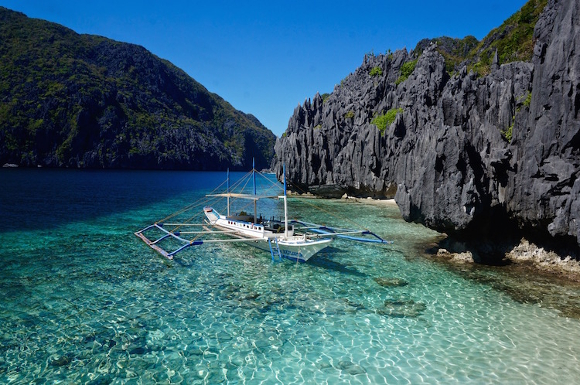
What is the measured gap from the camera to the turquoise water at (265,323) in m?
11.7

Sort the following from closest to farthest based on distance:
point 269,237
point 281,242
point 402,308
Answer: point 402,308 < point 281,242 < point 269,237

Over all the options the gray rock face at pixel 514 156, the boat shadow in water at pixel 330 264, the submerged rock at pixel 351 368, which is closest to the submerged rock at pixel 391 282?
the boat shadow in water at pixel 330 264

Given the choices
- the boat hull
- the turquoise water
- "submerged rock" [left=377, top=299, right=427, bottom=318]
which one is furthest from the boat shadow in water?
"submerged rock" [left=377, top=299, right=427, bottom=318]

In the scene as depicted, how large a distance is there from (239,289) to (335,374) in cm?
904

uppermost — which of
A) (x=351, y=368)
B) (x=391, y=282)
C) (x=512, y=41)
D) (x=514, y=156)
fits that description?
(x=512, y=41)

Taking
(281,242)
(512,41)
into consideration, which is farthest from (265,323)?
(512,41)

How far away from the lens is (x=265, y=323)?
1526cm

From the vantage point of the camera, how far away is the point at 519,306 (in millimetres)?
16703

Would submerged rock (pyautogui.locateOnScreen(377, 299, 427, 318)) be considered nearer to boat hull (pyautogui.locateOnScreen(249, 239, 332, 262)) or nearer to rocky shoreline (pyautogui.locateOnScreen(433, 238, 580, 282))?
boat hull (pyautogui.locateOnScreen(249, 239, 332, 262))

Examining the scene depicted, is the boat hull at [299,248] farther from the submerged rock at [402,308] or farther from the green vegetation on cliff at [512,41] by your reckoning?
the green vegetation on cliff at [512,41]

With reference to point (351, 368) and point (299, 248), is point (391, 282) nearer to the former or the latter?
point (299, 248)

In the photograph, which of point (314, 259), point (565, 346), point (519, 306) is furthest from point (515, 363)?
point (314, 259)

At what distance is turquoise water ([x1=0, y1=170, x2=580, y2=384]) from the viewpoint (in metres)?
11.7

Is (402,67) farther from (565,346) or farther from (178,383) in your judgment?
(178,383)
